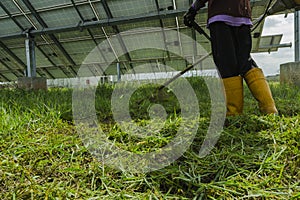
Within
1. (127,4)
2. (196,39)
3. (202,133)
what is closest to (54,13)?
(127,4)

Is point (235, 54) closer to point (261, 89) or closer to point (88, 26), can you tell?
point (261, 89)

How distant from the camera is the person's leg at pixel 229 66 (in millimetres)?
1781

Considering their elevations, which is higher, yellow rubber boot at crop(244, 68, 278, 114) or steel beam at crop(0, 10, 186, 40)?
steel beam at crop(0, 10, 186, 40)

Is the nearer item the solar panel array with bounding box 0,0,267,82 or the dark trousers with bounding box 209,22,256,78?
the dark trousers with bounding box 209,22,256,78

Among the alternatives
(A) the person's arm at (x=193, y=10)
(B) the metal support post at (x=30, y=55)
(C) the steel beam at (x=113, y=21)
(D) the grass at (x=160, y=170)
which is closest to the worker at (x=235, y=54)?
(A) the person's arm at (x=193, y=10)

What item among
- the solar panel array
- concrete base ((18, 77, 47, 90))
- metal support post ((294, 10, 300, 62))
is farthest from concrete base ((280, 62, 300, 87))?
concrete base ((18, 77, 47, 90))

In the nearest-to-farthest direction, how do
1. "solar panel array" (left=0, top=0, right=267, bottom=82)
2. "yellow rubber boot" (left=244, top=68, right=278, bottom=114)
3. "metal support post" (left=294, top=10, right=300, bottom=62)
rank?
"yellow rubber boot" (left=244, top=68, right=278, bottom=114) → "metal support post" (left=294, top=10, right=300, bottom=62) → "solar panel array" (left=0, top=0, right=267, bottom=82)

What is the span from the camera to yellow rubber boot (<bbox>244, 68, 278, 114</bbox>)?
1.74m

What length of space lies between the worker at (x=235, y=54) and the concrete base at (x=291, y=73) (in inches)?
96.9

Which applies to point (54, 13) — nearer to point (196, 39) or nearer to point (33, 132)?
point (196, 39)

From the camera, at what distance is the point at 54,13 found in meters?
5.21

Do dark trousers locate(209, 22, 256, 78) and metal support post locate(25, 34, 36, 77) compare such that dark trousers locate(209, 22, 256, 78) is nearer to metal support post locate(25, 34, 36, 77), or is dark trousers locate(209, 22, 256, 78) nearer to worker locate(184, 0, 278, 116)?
worker locate(184, 0, 278, 116)

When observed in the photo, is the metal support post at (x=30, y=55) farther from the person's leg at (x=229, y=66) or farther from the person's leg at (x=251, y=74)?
the person's leg at (x=251, y=74)

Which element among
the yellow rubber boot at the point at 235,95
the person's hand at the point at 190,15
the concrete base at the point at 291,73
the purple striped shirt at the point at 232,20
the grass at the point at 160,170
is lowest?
the grass at the point at 160,170
